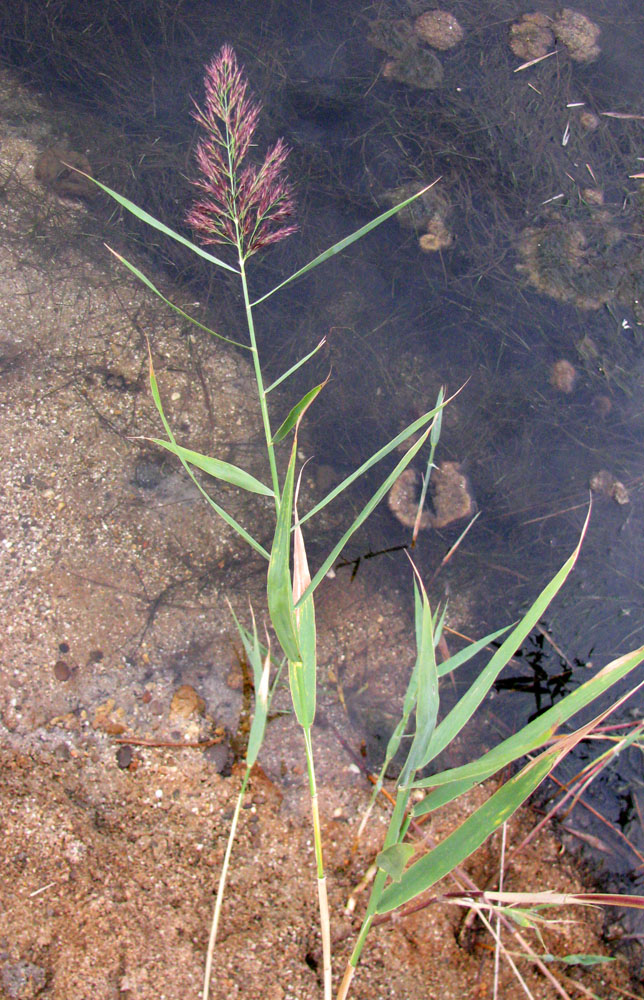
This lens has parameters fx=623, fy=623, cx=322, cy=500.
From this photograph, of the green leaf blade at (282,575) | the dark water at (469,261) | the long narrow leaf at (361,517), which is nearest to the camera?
Result: the green leaf blade at (282,575)

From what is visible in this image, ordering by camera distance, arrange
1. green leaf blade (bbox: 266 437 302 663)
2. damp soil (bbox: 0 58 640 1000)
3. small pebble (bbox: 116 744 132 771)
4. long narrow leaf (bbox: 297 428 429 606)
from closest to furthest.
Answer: green leaf blade (bbox: 266 437 302 663), long narrow leaf (bbox: 297 428 429 606), damp soil (bbox: 0 58 640 1000), small pebble (bbox: 116 744 132 771)

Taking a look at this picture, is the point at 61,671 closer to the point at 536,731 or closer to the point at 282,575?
the point at 282,575

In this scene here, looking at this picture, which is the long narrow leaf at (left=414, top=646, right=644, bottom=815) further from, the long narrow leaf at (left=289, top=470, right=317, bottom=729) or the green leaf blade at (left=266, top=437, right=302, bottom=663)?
the green leaf blade at (left=266, top=437, right=302, bottom=663)

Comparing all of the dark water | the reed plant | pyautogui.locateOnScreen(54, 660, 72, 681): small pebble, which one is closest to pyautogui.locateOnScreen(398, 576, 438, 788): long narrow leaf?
the reed plant

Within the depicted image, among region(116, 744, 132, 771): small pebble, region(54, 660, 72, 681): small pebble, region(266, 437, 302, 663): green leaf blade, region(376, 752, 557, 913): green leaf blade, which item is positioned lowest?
region(116, 744, 132, 771): small pebble

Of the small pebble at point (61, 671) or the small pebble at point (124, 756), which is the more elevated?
the small pebble at point (61, 671)

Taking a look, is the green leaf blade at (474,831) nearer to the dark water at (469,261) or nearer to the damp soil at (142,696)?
the damp soil at (142,696)

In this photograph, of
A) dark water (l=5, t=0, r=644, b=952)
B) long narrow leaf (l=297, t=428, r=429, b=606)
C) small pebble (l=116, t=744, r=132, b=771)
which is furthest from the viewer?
dark water (l=5, t=0, r=644, b=952)

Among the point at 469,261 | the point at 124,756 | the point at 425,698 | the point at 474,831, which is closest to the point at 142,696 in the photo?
the point at 124,756

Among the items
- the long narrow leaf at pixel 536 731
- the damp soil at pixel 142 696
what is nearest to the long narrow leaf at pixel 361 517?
the long narrow leaf at pixel 536 731
